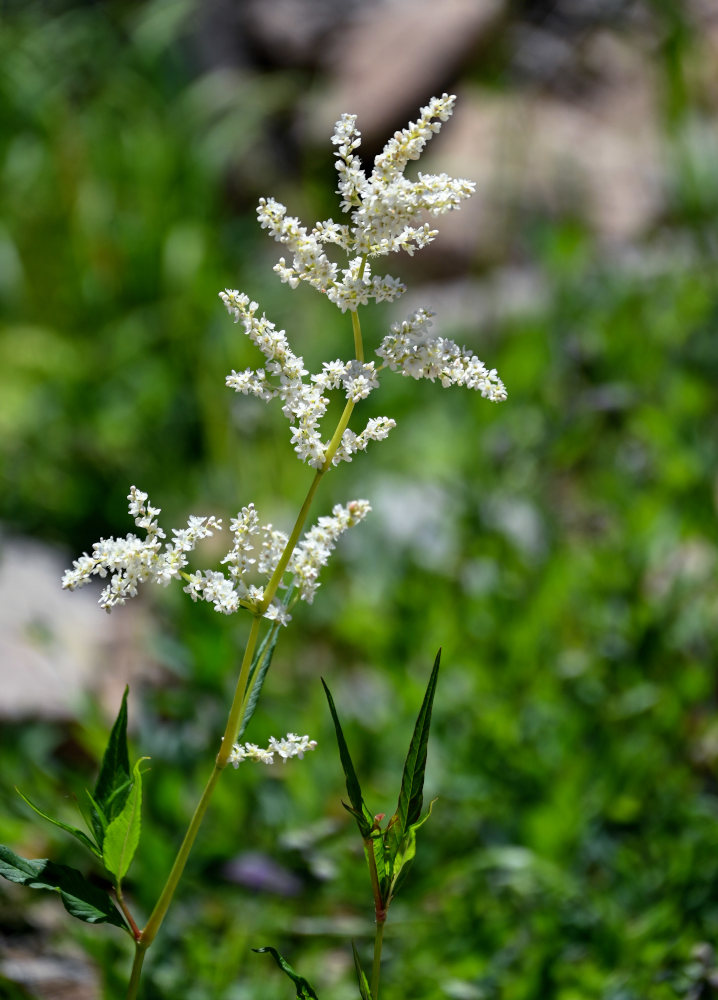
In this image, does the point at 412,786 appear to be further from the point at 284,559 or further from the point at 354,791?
the point at 284,559

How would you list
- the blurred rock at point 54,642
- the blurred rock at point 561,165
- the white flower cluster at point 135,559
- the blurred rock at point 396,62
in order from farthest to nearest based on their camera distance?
the blurred rock at point 396,62, the blurred rock at point 561,165, the blurred rock at point 54,642, the white flower cluster at point 135,559

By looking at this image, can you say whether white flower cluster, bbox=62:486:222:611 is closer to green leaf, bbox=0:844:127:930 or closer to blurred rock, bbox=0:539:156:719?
green leaf, bbox=0:844:127:930

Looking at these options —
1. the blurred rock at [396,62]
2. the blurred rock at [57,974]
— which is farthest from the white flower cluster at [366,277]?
the blurred rock at [396,62]

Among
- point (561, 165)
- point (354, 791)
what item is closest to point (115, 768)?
point (354, 791)

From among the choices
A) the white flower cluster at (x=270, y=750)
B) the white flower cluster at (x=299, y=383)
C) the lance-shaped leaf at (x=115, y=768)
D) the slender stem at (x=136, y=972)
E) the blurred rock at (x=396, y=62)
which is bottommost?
the slender stem at (x=136, y=972)

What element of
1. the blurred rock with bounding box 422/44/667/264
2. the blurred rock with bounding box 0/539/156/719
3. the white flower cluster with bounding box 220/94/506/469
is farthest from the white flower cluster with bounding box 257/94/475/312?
the blurred rock with bounding box 422/44/667/264

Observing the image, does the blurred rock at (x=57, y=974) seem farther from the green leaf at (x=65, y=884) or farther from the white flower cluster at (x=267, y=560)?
the white flower cluster at (x=267, y=560)

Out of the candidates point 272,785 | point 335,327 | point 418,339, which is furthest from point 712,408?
point 418,339
